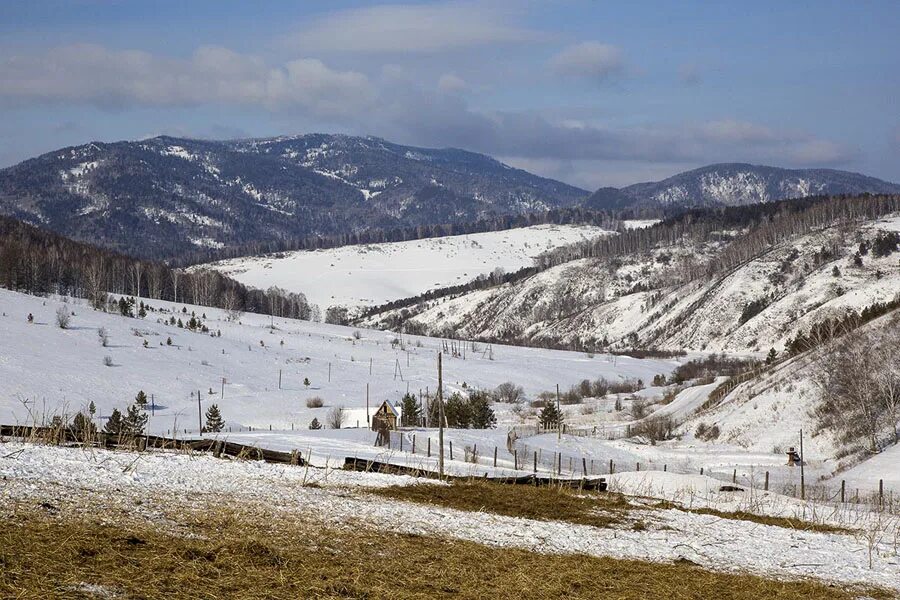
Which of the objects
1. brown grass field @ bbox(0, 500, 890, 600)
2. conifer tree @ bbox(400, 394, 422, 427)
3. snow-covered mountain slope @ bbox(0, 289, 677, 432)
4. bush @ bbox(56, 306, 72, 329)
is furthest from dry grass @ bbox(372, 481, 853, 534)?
bush @ bbox(56, 306, 72, 329)

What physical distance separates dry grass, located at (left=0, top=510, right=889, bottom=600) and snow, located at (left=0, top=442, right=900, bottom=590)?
914 millimetres

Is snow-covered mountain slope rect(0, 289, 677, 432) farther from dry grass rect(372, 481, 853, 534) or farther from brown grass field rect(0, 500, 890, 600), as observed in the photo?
brown grass field rect(0, 500, 890, 600)

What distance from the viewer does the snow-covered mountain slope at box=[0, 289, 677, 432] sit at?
7944 cm

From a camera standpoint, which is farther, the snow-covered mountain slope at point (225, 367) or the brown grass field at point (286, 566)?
the snow-covered mountain slope at point (225, 367)

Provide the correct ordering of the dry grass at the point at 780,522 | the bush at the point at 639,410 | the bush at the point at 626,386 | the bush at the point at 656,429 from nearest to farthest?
the dry grass at the point at 780,522 → the bush at the point at 656,429 → the bush at the point at 639,410 → the bush at the point at 626,386

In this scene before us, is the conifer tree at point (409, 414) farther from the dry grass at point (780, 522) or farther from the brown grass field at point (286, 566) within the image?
the brown grass field at point (286, 566)

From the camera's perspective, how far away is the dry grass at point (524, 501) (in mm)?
17375

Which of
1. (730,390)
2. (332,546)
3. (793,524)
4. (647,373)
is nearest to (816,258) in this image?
(647,373)

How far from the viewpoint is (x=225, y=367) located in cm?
10512

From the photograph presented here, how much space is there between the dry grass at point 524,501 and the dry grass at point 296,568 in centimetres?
403

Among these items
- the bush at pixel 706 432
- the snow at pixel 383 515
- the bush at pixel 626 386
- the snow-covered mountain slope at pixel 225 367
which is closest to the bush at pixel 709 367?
the bush at pixel 626 386

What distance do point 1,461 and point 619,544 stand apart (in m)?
10.2

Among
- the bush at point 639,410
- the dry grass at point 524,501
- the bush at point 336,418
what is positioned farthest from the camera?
the bush at point 639,410

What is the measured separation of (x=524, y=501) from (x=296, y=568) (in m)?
9.66
